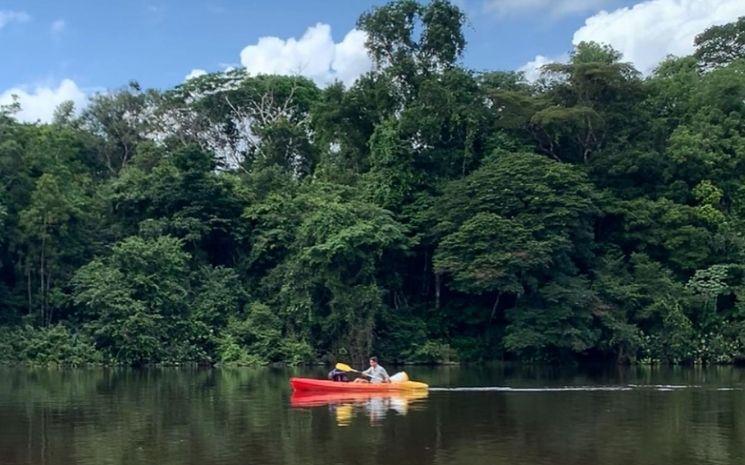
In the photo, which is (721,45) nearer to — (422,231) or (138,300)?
(422,231)

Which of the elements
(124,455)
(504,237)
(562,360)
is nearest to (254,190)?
(504,237)

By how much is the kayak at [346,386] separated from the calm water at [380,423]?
1.52ft

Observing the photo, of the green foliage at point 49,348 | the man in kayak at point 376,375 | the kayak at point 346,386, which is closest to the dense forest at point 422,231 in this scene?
the green foliage at point 49,348

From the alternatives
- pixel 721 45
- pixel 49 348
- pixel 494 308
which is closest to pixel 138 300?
pixel 49 348

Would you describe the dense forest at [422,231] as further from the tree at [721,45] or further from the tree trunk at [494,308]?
the tree at [721,45]

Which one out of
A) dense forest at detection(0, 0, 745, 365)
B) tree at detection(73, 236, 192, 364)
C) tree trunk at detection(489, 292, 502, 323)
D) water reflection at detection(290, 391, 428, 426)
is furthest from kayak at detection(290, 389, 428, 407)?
tree trunk at detection(489, 292, 502, 323)

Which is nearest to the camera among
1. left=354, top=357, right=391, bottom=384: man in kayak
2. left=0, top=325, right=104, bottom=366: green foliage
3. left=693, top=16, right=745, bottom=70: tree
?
left=354, top=357, right=391, bottom=384: man in kayak

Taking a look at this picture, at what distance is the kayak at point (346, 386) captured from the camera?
22.5 m

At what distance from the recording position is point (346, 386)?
22797 mm

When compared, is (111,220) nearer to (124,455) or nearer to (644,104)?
(644,104)

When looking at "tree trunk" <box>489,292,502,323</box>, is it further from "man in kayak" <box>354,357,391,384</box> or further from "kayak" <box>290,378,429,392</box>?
"kayak" <box>290,378,429,392</box>

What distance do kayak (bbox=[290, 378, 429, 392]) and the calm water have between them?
1.52 feet

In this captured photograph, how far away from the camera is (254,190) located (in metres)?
40.4

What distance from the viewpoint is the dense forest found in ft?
114
